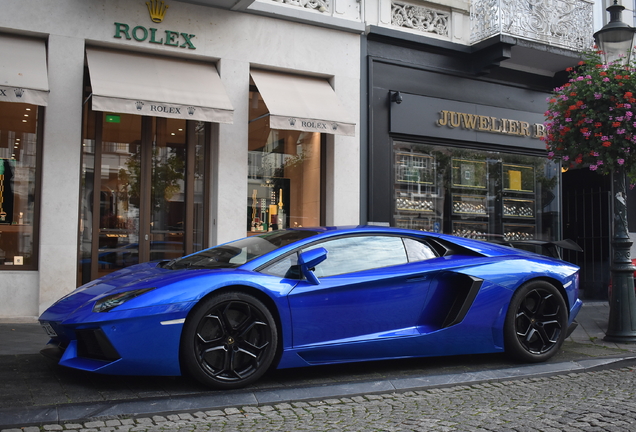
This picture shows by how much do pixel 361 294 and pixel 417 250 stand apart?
0.82 metres

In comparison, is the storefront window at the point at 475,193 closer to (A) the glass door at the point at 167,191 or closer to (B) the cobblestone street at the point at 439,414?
Result: (A) the glass door at the point at 167,191

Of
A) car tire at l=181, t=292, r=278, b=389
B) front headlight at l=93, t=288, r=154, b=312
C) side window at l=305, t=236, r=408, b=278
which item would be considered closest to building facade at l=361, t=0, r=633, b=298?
side window at l=305, t=236, r=408, b=278

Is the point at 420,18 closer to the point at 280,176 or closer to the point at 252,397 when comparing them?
the point at 280,176

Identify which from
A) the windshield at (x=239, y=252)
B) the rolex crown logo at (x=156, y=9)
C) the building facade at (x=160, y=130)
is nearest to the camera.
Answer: the windshield at (x=239, y=252)

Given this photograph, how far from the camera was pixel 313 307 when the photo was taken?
15.4 feet

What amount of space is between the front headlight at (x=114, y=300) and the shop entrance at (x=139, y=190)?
5.23 m

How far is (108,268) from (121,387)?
5391mm

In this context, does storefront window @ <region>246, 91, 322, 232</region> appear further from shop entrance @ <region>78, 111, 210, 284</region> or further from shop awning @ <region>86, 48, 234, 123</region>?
shop awning @ <region>86, 48, 234, 123</region>

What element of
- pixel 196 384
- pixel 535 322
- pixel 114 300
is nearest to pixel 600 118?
pixel 535 322

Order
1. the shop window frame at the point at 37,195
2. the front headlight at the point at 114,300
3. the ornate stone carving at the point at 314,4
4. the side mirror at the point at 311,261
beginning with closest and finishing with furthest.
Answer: the front headlight at the point at 114,300 → the side mirror at the point at 311,261 → the shop window frame at the point at 37,195 → the ornate stone carving at the point at 314,4

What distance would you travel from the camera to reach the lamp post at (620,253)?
24.3 ft

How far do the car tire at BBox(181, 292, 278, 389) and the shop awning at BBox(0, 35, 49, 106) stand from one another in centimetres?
492

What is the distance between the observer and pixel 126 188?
9.70 m

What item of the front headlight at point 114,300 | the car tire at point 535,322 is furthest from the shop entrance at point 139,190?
the car tire at point 535,322
